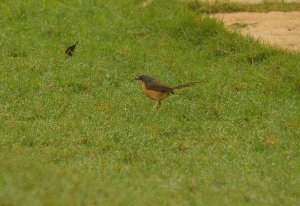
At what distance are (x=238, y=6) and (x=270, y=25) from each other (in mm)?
967

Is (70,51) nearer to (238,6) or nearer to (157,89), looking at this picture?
(157,89)

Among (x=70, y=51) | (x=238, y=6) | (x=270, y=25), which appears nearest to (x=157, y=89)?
(x=70, y=51)

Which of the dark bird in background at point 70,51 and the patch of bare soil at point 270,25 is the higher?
the dark bird in background at point 70,51

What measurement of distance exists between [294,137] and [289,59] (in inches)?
95.4

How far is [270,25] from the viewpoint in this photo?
11.8 metres

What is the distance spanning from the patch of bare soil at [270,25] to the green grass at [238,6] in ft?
0.51

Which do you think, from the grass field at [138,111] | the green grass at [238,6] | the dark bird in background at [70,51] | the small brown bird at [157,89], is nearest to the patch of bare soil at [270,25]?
the green grass at [238,6]

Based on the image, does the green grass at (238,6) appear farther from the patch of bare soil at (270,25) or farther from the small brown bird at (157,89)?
the small brown bird at (157,89)

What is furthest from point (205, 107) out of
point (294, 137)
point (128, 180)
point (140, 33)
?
point (140, 33)

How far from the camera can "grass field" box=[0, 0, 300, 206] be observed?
21.2 feet

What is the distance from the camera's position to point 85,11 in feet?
40.4

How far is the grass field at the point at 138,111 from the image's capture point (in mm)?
6449

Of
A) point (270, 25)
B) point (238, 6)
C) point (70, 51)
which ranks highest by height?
point (70, 51)

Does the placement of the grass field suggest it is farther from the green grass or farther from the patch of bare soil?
the patch of bare soil
